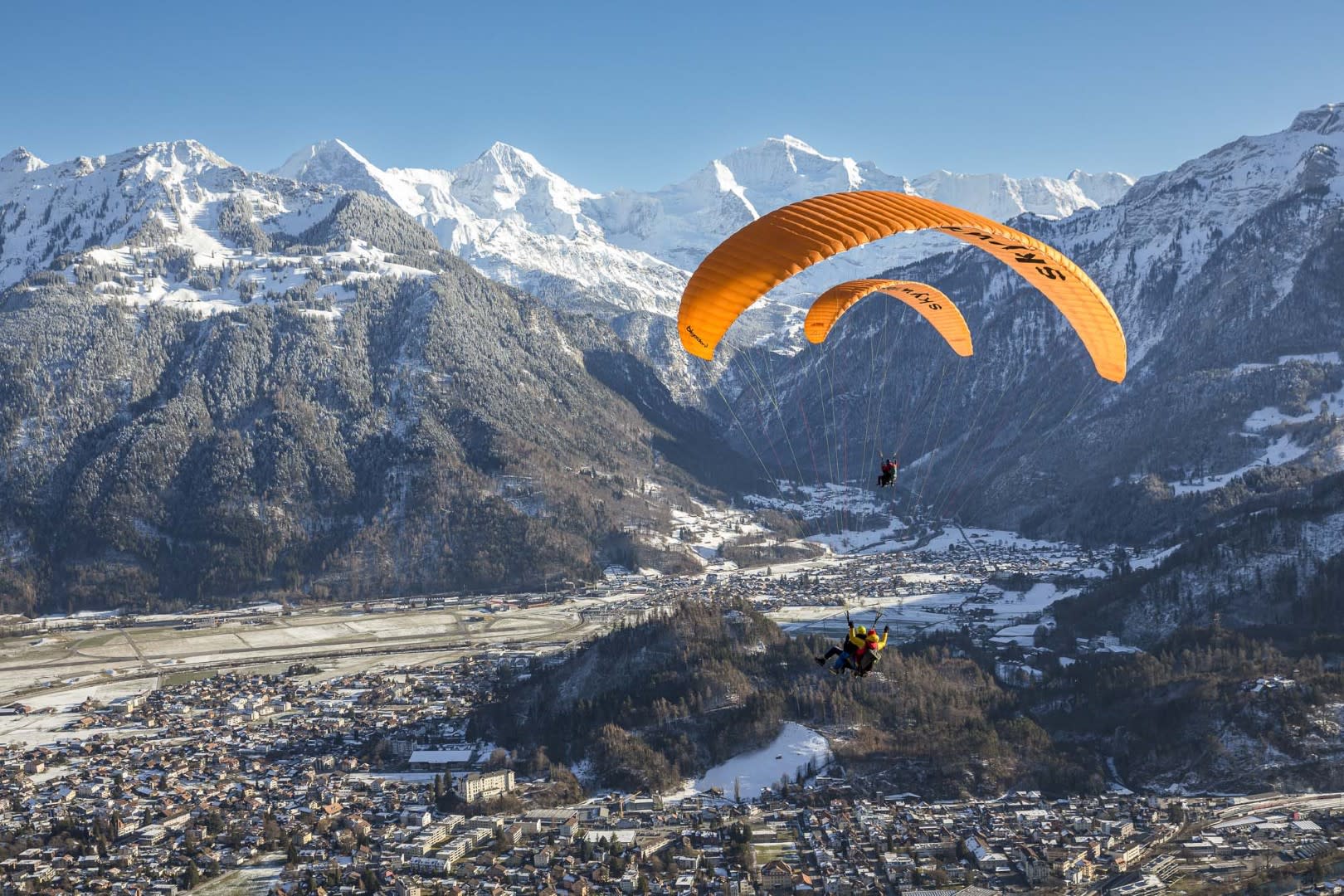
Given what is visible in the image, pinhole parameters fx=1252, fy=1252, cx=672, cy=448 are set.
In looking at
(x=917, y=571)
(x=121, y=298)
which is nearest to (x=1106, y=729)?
(x=917, y=571)

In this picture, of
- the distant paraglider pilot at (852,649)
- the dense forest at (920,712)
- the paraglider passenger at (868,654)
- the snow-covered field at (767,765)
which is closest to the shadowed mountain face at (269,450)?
the dense forest at (920,712)

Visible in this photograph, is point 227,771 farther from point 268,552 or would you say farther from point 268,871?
point 268,552

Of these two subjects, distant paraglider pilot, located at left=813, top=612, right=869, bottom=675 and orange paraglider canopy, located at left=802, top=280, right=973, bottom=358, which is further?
orange paraglider canopy, located at left=802, top=280, right=973, bottom=358

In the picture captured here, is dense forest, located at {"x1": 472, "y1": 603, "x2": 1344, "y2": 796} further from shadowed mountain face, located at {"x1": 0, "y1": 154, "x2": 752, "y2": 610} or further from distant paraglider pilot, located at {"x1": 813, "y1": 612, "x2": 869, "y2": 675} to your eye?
shadowed mountain face, located at {"x1": 0, "y1": 154, "x2": 752, "y2": 610}

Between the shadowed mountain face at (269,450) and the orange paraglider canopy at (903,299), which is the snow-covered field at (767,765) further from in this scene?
the shadowed mountain face at (269,450)

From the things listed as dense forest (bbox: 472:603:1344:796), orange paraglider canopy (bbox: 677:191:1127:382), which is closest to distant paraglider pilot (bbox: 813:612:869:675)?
orange paraglider canopy (bbox: 677:191:1127:382)
